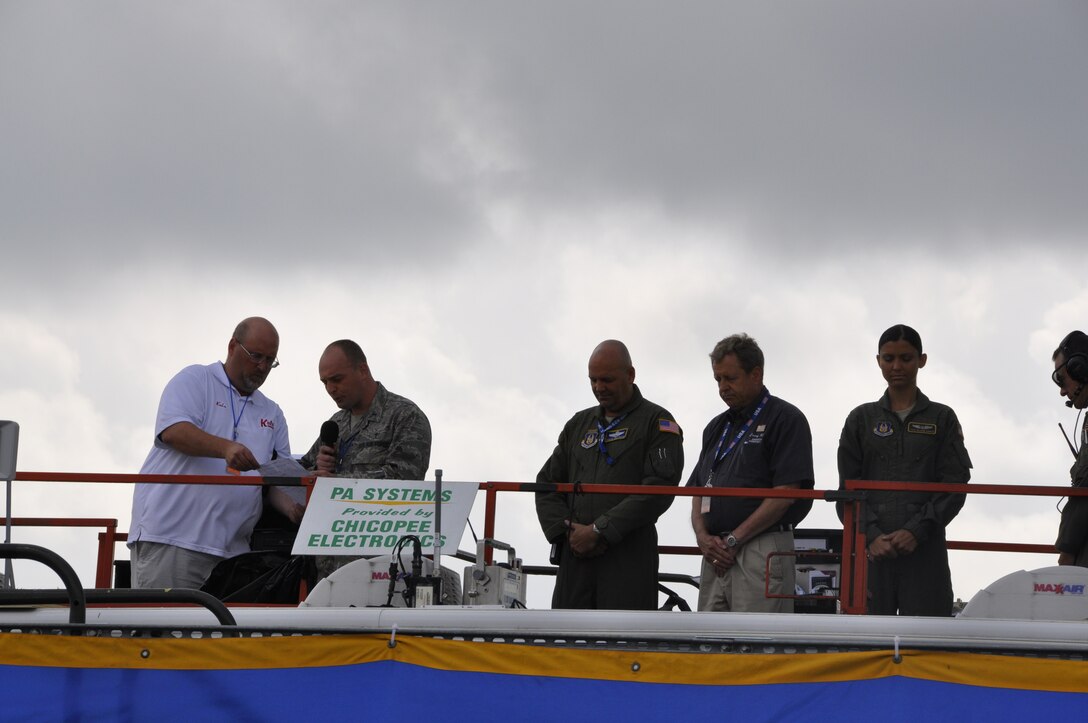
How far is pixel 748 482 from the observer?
7.02m

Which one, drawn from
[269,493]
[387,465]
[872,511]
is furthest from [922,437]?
[269,493]

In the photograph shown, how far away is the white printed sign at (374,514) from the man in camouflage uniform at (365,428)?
39 centimetres

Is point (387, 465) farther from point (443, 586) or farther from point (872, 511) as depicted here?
point (872, 511)

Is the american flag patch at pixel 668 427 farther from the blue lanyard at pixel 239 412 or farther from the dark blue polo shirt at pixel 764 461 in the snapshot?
the blue lanyard at pixel 239 412

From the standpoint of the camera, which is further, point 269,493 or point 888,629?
point 269,493

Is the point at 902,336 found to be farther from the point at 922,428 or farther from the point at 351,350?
the point at 351,350

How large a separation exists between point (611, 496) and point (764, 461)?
0.80 meters

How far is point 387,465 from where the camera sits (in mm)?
7223

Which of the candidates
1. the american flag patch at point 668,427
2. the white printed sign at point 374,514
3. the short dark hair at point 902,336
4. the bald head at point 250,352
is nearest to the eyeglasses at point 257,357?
the bald head at point 250,352

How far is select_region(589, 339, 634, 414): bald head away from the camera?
287 inches

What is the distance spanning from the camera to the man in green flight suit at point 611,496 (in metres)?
6.93

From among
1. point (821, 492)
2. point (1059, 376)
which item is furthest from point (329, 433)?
point (1059, 376)

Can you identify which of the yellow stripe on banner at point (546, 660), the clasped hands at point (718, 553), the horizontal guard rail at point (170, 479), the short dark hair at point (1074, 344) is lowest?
the yellow stripe on banner at point (546, 660)

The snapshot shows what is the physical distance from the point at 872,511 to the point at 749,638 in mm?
945
